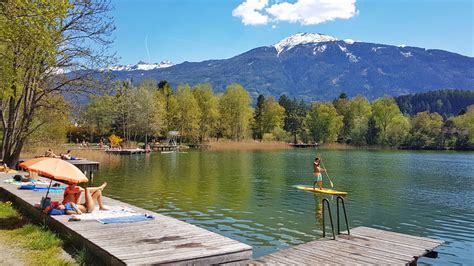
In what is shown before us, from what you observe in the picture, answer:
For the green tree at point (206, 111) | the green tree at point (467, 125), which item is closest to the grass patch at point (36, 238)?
the green tree at point (206, 111)

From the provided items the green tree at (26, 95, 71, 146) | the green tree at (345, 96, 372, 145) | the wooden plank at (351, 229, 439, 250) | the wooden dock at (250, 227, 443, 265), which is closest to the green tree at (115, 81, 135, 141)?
the green tree at (26, 95, 71, 146)

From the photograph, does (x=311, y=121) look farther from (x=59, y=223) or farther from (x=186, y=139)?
(x=59, y=223)

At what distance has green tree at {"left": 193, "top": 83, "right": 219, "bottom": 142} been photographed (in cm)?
8733

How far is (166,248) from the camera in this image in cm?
757

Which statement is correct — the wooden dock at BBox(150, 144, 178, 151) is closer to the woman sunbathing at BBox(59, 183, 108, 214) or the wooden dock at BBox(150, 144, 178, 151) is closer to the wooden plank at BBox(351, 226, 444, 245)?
the woman sunbathing at BBox(59, 183, 108, 214)

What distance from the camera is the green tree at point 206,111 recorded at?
87331mm

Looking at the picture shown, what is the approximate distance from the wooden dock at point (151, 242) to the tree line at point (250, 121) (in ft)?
199

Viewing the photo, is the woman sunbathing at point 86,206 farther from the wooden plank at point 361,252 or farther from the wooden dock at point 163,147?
the wooden dock at point 163,147

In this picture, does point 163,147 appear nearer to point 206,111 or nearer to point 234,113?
point 206,111

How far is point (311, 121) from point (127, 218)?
101m

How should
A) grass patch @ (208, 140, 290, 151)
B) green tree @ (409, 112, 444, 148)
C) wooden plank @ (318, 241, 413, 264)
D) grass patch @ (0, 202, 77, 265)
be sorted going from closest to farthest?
grass patch @ (0, 202, 77, 265), wooden plank @ (318, 241, 413, 264), grass patch @ (208, 140, 290, 151), green tree @ (409, 112, 444, 148)

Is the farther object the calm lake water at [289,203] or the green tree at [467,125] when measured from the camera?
the green tree at [467,125]

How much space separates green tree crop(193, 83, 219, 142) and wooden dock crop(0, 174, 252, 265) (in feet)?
252

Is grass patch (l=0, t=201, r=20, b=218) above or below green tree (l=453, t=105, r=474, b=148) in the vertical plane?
below
